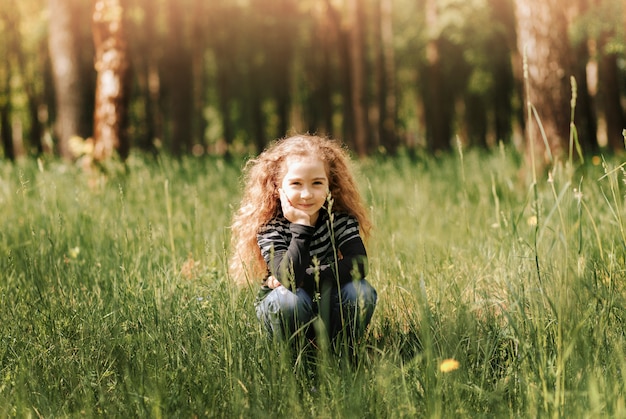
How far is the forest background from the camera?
6.82 meters

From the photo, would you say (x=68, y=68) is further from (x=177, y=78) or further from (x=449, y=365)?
(x=449, y=365)

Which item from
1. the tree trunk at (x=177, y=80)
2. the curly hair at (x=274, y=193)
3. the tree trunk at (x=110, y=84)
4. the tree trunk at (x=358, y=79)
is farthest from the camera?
the tree trunk at (x=177, y=80)

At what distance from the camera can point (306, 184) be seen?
8.39ft

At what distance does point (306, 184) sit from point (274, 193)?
0.23m

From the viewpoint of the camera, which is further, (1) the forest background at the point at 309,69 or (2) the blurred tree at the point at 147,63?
(2) the blurred tree at the point at 147,63

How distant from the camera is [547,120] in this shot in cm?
602

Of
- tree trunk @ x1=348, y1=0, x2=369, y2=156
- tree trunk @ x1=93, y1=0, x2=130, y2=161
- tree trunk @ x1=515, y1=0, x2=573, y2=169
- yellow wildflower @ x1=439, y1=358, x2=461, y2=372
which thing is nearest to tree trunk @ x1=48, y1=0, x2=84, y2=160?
tree trunk @ x1=93, y1=0, x2=130, y2=161

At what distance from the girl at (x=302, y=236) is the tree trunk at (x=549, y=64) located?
3.73 metres

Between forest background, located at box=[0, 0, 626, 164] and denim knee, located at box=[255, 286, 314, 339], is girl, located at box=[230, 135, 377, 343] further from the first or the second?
forest background, located at box=[0, 0, 626, 164]

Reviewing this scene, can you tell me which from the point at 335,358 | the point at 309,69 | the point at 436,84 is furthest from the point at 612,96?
the point at 309,69

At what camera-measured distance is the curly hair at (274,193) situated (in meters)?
2.70

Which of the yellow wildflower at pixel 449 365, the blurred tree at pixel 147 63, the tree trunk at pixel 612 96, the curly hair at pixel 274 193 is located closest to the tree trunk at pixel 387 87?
the tree trunk at pixel 612 96

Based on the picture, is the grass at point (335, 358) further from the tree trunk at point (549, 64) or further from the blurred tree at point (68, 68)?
the blurred tree at point (68, 68)

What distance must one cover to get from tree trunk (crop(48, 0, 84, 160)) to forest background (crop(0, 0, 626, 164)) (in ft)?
0.07
